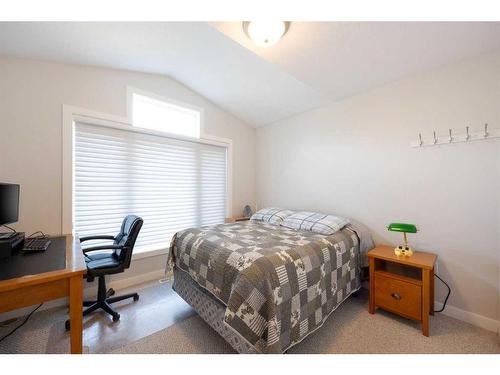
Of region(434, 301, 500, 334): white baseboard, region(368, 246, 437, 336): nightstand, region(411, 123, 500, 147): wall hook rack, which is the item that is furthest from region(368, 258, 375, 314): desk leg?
region(411, 123, 500, 147): wall hook rack

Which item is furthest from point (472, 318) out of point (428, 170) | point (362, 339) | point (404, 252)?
point (428, 170)

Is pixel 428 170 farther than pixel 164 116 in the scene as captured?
No

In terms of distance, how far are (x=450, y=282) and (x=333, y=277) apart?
1214mm

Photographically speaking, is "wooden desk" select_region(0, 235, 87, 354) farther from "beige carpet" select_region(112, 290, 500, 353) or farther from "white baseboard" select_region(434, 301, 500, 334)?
"white baseboard" select_region(434, 301, 500, 334)

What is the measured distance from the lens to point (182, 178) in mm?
3150

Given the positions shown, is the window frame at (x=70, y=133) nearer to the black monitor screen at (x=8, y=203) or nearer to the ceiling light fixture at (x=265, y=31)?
the black monitor screen at (x=8, y=203)

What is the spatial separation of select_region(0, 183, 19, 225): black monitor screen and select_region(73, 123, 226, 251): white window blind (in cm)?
55

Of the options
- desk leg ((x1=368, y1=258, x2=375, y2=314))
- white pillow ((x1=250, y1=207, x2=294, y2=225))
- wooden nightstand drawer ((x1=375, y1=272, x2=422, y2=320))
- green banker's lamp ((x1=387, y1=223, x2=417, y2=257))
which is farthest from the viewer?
white pillow ((x1=250, y1=207, x2=294, y2=225))

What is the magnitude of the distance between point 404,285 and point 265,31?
8.19 feet

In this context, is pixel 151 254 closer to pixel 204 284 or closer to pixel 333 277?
pixel 204 284

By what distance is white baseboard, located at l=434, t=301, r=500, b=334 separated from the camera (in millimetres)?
1752

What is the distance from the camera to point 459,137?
1914mm

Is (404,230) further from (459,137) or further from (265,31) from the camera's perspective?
(265,31)

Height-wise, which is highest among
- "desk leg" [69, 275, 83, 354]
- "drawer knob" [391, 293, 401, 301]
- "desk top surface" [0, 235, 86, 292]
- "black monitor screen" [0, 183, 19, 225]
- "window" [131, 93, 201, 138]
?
"window" [131, 93, 201, 138]
